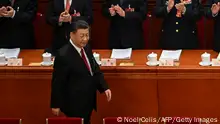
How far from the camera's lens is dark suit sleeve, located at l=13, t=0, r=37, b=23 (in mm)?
5836

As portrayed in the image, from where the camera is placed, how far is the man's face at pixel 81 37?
4285mm

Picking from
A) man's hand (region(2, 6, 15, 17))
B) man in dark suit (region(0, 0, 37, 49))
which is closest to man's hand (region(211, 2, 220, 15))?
man in dark suit (region(0, 0, 37, 49))

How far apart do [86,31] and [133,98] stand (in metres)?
1.02

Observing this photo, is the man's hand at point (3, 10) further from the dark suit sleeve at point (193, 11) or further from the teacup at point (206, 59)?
the teacup at point (206, 59)

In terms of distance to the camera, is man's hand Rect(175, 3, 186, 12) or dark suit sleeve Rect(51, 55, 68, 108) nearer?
dark suit sleeve Rect(51, 55, 68, 108)

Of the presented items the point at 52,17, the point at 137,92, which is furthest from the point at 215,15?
the point at 52,17

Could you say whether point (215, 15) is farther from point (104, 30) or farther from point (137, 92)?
point (104, 30)

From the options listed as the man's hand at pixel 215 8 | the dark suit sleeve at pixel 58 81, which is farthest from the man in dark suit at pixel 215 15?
the dark suit sleeve at pixel 58 81

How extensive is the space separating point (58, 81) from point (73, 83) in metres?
0.14

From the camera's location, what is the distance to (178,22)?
577cm

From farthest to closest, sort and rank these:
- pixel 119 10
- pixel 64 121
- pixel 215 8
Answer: pixel 119 10
pixel 215 8
pixel 64 121

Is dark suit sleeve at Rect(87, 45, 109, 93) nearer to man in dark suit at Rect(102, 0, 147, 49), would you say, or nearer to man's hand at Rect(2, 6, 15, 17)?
man in dark suit at Rect(102, 0, 147, 49)

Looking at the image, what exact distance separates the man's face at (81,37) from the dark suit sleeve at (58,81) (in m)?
0.21

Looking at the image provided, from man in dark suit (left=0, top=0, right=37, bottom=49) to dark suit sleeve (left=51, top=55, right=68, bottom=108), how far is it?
5.43 ft
